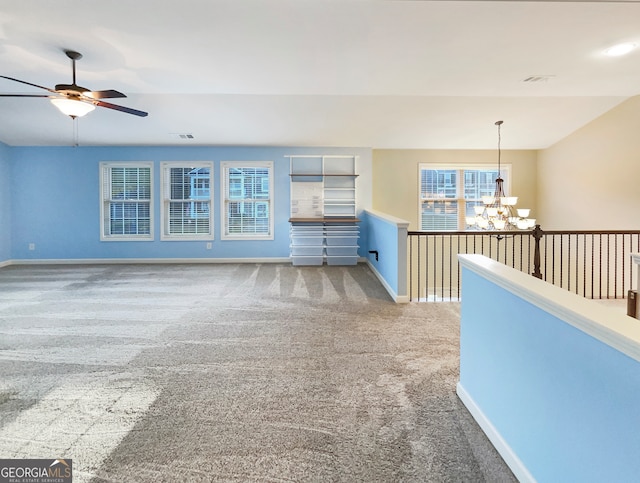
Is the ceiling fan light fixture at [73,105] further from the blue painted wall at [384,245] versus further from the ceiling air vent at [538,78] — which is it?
the ceiling air vent at [538,78]

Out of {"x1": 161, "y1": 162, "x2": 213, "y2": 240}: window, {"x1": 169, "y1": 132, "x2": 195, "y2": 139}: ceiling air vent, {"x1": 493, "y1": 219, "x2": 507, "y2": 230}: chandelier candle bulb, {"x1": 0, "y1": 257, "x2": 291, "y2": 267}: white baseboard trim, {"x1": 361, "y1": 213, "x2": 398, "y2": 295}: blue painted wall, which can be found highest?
{"x1": 169, "y1": 132, "x2": 195, "y2": 139}: ceiling air vent

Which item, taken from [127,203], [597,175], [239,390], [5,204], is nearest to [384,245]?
[597,175]

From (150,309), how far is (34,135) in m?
4.65

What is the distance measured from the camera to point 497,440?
2.05m

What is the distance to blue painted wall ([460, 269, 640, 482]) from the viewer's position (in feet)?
4.08

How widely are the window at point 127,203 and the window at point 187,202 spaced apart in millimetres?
311

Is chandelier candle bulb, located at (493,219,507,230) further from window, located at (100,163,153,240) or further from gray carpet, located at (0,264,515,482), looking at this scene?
window, located at (100,163,153,240)

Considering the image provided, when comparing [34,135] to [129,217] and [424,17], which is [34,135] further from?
[424,17]

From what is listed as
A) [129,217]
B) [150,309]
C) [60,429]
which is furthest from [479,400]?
[129,217]

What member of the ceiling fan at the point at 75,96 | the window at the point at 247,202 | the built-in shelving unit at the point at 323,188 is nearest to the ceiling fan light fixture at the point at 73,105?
the ceiling fan at the point at 75,96

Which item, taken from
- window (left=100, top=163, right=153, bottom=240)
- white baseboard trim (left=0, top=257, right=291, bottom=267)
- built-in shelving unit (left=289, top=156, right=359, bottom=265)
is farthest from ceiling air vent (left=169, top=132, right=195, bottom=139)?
white baseboard trim (left=0, top=257, right=291, bottom=267)

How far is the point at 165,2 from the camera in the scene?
299 cm

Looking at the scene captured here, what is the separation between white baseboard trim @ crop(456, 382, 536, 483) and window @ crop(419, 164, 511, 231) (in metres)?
5.93

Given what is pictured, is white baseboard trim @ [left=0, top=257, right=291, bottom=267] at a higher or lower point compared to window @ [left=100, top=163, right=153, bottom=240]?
lower
